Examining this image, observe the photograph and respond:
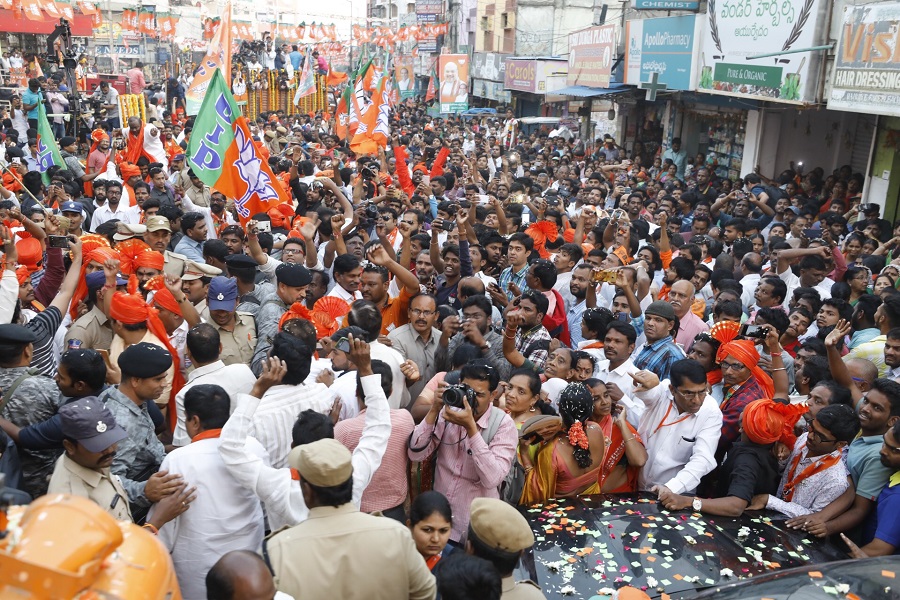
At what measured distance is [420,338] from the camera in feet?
18.1

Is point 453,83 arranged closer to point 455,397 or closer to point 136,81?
point 136,81

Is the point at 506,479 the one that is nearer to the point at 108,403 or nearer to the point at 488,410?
the point at 488,410

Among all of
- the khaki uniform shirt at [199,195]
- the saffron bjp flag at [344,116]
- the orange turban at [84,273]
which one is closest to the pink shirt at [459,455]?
the orange turban at [84,273]

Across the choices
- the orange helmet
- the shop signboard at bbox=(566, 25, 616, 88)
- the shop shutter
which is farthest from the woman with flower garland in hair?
the shop signboard at bbox=(566, 25, 616, 88)

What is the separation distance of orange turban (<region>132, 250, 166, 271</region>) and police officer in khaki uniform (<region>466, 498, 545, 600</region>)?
393 cm

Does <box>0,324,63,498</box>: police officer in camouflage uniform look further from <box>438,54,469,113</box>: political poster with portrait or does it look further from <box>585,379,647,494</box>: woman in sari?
<box>438,54,469,113</box>: political poster with portrait

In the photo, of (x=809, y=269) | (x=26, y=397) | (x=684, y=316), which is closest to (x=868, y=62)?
(x=809, y=269)

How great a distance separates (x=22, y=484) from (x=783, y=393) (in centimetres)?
426

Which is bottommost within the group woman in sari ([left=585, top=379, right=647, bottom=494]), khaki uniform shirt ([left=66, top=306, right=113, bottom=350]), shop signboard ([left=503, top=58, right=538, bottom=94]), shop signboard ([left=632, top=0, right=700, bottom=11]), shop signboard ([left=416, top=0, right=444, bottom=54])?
woman in sari ([left=585, top=379, right=647, bottom=494])

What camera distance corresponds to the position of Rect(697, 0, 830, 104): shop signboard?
38.8 ft

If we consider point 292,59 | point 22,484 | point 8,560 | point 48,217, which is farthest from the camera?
point 292,59

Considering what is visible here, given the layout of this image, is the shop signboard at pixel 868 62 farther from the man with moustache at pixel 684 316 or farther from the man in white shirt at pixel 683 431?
the man in white shirt at pixel 683 431

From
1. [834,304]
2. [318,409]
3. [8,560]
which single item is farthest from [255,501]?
[834,304]

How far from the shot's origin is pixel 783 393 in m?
5.00
